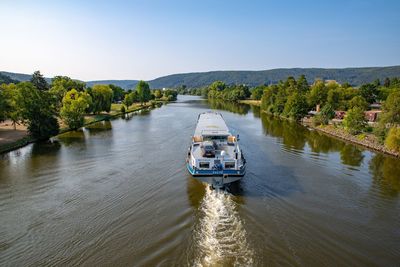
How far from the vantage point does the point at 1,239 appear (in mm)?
14094

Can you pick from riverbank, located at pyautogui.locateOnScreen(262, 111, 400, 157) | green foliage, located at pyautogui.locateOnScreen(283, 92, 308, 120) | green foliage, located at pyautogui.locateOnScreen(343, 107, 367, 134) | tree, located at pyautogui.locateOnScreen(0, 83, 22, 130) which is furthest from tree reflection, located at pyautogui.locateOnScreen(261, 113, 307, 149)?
tree, located at pyautogui.locateOnScreen(0, 83, 22, 130)

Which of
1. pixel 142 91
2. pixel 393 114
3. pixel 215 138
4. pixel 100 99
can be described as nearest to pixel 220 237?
pixel 215 138

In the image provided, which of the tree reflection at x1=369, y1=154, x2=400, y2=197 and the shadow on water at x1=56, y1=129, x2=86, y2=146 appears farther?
the shadow on water at x1=56, y1=129, x2=86, y2=146

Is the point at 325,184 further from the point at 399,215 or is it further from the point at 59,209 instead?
the point at 59,209

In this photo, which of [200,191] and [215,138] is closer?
[200,191]

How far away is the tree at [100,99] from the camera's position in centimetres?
6419

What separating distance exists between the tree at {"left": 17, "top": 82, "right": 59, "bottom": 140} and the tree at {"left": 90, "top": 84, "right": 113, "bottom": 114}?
2273 cm

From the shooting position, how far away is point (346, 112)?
52688 mm

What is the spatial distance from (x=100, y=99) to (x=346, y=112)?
180 ft

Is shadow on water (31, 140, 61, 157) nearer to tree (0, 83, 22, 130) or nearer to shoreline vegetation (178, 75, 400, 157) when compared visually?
tree (0, 83, 22, 130)

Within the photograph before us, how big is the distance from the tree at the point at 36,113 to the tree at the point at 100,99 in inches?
895

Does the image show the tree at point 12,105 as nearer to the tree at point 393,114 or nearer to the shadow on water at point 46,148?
the shadow on water at point 46,148

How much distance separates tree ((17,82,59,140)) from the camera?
37.8m

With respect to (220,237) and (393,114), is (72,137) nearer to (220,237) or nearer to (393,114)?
(220,237)
